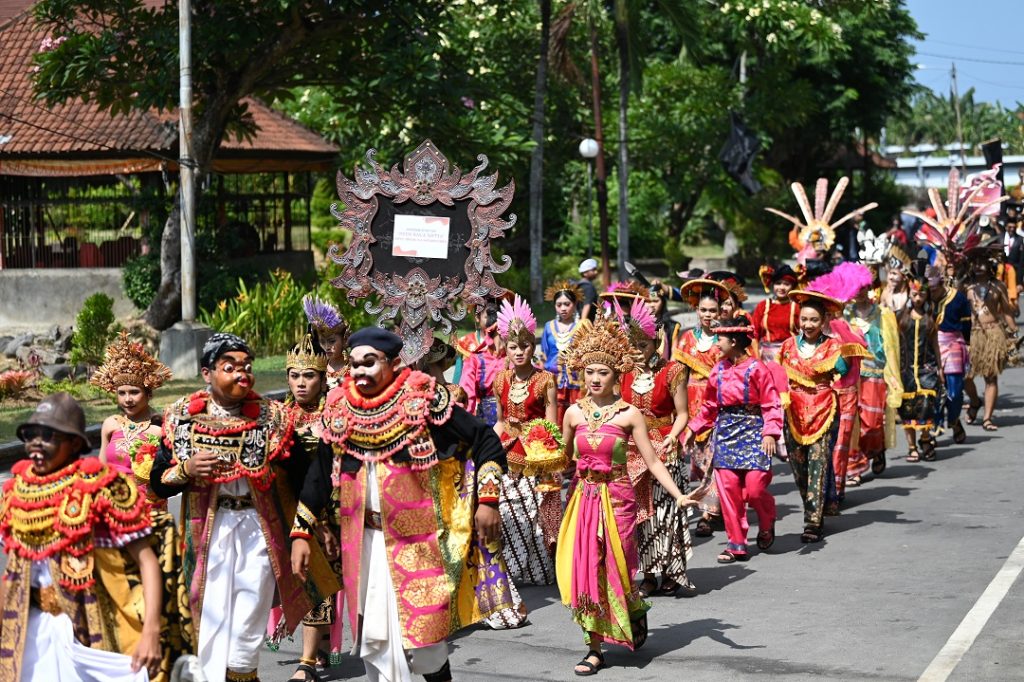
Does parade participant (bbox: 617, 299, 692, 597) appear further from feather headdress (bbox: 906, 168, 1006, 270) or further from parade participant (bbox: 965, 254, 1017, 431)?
feather headdress (bbox: 906, 168, 1006, 270)

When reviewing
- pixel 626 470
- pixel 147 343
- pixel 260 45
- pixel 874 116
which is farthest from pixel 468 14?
pixel 626 470

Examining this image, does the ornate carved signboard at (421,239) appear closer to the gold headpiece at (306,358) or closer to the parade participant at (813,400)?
the gold headpiece at (306,358)

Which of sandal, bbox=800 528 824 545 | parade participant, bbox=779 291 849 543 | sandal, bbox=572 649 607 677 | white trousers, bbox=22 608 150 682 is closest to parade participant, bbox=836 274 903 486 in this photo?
parade participant, bbox=779 291 849 543

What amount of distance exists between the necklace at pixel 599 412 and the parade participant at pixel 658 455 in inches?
19.9

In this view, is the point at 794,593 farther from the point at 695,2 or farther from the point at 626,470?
the point at 695,2

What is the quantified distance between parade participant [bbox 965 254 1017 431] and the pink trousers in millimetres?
7154

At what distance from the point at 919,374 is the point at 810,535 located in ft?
14.5

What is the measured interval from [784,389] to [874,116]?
4030 centimetres

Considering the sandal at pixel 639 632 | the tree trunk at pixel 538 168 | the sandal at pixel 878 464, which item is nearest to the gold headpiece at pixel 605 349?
the sandal at pixel 639 632

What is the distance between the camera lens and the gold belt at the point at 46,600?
5816 millimetres

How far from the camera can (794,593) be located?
980 cm

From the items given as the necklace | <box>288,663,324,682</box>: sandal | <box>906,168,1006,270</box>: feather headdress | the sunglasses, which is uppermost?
<box>906,168,1006,270</box>: feather headdress

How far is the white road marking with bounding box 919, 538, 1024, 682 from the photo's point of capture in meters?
7.85

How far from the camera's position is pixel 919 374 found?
15344 mm
